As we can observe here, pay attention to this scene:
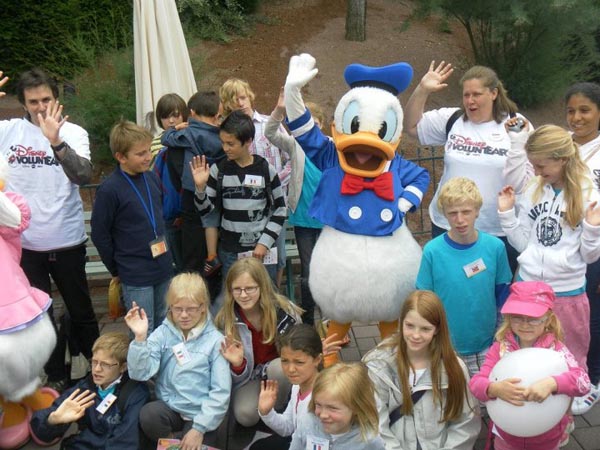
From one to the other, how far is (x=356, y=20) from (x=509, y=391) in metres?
11.1

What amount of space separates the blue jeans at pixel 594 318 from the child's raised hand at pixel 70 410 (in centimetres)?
289

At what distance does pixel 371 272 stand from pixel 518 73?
7.80m

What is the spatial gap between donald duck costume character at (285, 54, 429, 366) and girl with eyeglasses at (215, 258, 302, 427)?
0.31 m

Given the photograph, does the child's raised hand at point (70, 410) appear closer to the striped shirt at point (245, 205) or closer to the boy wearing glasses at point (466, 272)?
the striped shirt at point (245, 205)

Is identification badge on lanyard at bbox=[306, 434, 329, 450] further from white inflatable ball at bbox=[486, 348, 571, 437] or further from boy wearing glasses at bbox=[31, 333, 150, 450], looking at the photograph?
boy wearing glasses at bbox=[31, 333, 150, 450]

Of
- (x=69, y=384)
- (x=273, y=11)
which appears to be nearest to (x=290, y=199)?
(x=69, y=384)

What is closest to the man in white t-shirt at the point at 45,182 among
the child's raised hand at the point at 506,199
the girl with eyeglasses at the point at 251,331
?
the girl with eyeglasses at the point at 251,331

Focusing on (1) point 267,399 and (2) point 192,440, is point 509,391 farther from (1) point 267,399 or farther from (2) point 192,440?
(2) point 192,440

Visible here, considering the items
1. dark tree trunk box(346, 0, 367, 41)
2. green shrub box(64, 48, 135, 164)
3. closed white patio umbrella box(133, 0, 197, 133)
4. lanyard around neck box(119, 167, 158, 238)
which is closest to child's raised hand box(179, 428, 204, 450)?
lanyard around neck box(119, 167, 158, 238)

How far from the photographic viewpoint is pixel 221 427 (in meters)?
4.30

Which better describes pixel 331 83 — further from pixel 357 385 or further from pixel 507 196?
pixel 357 385

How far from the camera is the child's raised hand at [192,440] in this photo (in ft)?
12.3

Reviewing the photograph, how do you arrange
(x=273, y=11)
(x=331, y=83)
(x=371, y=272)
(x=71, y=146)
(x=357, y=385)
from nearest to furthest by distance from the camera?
(x=357, y=385) → (x=371, y=272) → (x=71, y=146) → (x=331, y=83) → (x=273, y=11)

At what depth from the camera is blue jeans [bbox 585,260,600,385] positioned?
4145 mm
